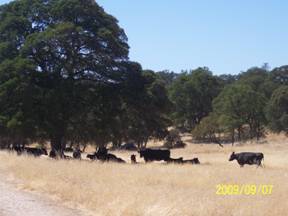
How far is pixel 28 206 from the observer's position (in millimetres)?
13930

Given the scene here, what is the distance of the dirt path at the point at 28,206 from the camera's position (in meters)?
13.0

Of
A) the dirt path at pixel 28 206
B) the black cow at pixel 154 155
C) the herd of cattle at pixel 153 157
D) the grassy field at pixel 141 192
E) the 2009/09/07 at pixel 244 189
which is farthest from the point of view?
the black cow at pixel 154 155

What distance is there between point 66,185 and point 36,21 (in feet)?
75.0

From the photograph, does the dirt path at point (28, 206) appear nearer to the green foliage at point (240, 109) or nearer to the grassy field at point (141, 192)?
the grassy field at point (141, 192)

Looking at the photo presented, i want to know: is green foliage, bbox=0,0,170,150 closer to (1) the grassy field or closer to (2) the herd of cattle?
(2) the herd of cattle

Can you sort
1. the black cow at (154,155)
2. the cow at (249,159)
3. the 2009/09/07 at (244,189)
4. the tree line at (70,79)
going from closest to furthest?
the 2009/09/07 at (244,189) < the cow at (249,159) < the tree line at (70,79) < the black cow at (154,155)

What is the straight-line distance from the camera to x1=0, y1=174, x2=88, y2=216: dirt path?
42.7 feet

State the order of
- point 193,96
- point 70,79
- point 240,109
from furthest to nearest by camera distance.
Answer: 1. point 193,96
2. point 240,109
3. point 70,79

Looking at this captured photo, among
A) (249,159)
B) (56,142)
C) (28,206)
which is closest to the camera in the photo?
(28,206)

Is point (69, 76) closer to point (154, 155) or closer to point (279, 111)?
point (154, 155)

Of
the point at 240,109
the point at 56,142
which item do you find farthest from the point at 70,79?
the point at 240,109

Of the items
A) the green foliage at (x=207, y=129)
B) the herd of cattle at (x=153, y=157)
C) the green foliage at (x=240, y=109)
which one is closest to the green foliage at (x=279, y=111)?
the green foliage at (x=240, y=109)

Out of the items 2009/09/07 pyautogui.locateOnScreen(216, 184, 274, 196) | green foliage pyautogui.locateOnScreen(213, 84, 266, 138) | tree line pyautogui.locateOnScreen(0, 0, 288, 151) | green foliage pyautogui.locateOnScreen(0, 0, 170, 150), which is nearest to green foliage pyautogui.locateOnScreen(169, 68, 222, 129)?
green foliage pyautogui.locateOnScreen(213, 84, 266, 138)

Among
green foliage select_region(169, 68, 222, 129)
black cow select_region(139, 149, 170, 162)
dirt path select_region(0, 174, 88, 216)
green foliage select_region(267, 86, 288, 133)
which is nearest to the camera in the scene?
dirt path select_region(0, 174, 88, 216)
